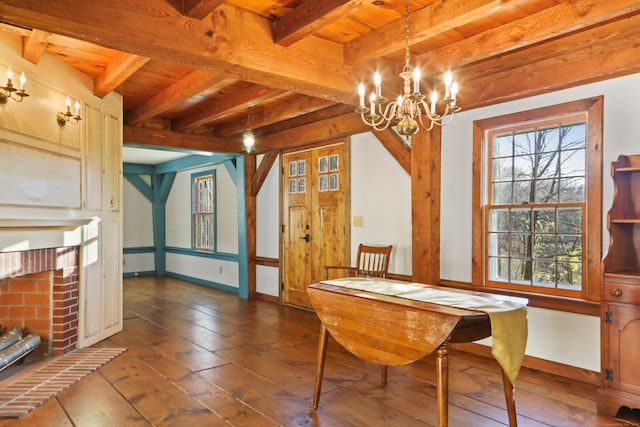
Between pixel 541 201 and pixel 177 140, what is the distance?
14.1 ft

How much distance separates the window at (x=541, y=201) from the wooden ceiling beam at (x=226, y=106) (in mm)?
1938

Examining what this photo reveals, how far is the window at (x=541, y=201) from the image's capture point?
294cm

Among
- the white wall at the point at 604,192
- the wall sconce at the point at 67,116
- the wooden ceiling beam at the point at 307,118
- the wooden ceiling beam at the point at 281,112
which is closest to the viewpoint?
the white wall at the point at 604,192

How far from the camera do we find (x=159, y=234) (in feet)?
27.7

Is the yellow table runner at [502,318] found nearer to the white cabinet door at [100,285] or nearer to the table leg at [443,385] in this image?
the table leg at [443,385]

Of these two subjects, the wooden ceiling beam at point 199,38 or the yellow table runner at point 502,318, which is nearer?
the yellow table runner at point 502,318

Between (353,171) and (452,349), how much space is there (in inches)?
82.9

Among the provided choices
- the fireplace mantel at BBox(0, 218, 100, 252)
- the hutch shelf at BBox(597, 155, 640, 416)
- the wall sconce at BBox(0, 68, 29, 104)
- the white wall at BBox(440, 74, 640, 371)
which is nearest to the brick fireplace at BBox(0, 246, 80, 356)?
the fireplace mantel at BBox(0, 218, 100, 252)

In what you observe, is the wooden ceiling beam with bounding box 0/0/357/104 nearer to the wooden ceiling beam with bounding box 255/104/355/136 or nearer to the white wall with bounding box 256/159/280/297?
the wooden ceiling beam with bounding box 255/104/355/136

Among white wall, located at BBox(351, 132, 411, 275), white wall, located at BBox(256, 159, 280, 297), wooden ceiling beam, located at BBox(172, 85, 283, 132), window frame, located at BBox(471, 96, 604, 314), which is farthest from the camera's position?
white wall, located at BBox(256, 159, 280, 297)

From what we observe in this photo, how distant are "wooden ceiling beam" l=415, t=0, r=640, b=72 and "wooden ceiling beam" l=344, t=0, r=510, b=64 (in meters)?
0.23

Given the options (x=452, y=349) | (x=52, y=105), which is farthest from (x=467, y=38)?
(x=52, y=105)

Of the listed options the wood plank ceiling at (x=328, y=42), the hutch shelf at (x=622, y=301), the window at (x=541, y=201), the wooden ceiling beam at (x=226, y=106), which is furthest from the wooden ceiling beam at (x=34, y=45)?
the hutch shelf at (x=622, y=301)

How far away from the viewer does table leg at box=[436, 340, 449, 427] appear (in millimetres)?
1892
